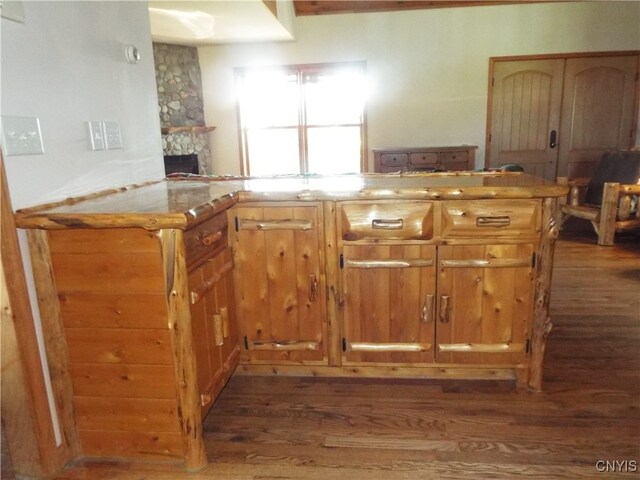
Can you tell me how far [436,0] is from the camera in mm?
5824

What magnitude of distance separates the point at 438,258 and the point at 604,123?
5199 mm

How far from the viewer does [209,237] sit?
1727mm

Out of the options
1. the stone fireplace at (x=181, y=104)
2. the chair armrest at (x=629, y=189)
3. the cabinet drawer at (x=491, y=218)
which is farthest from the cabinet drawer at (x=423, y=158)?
the cabinet drawer at (x=491, y=218)

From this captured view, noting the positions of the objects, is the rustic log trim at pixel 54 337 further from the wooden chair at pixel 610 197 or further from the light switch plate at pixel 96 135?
the wooden chair at pixel 610 197

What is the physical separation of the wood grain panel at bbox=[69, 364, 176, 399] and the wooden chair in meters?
4.32

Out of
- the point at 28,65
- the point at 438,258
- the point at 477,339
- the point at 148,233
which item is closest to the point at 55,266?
the point at 148,233

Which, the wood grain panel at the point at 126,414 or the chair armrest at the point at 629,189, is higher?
the chair armrest at the point at 629,189

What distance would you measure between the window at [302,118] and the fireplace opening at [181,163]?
687mm

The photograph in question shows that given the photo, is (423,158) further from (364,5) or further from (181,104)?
(181,104)

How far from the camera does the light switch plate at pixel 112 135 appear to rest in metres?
1.97

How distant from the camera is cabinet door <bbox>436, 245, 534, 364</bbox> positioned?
1.94 metres

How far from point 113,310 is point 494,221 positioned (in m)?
1.42

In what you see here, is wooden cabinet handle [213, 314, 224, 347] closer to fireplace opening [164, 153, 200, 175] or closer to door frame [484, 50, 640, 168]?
fireplace opening [164, 153, 200, 175]

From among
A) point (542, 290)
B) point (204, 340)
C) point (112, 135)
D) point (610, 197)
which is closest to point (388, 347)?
point (542, 290)
